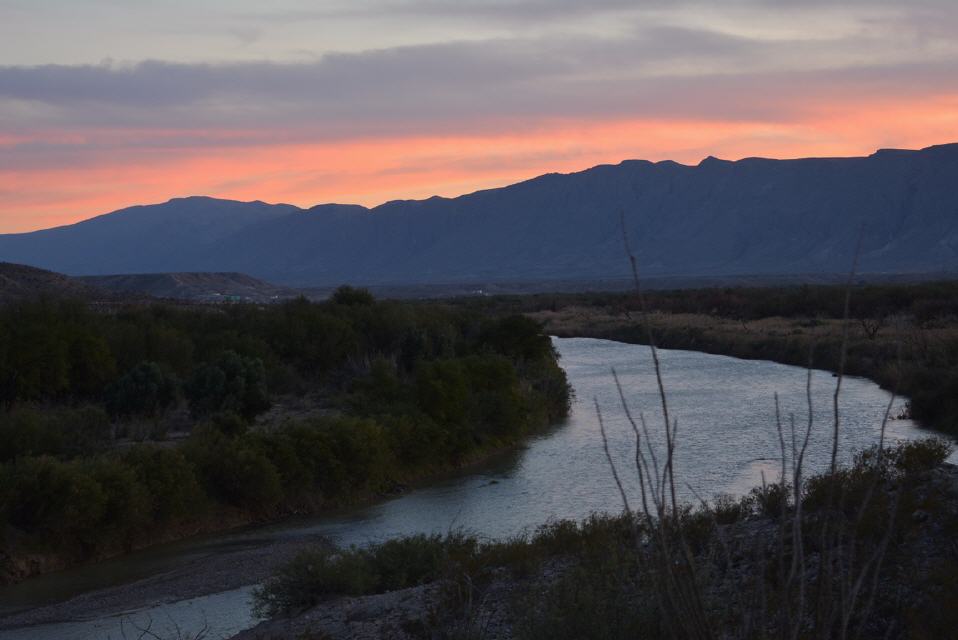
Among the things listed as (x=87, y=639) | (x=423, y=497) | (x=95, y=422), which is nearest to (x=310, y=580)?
(x=87, y=639)

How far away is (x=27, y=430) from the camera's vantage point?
2211 cm

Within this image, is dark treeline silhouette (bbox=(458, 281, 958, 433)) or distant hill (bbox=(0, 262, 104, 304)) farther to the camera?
distant hill (bbox=(0, 262, 104, 304))

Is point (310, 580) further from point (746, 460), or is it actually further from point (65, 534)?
point (746, 460)

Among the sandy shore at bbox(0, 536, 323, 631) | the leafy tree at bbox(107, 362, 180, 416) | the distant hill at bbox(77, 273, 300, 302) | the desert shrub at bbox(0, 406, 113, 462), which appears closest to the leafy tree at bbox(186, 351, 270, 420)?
the leafy tree at bbox(107, 362, 180, 416)

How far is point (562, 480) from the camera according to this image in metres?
23.9

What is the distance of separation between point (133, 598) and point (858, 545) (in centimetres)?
1053

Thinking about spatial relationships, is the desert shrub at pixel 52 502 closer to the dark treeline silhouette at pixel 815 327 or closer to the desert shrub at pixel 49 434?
the desert shrub at pixel 49 434

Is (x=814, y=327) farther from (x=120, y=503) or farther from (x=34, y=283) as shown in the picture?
(x=34, y=283)

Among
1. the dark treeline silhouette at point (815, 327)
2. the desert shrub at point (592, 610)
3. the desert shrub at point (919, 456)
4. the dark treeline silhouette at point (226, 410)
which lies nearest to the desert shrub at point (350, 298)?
the dark treeline silhouette at point (226, 410)

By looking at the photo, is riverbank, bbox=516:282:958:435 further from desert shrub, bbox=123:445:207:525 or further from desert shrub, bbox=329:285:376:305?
desert shrub, bbox=329:285:376:305

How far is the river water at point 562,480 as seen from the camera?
16016mm

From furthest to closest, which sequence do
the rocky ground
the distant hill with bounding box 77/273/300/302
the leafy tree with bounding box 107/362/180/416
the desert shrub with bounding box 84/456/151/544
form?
1. the distant hill with bounding box 77/273/300/302
2. the leafy tree with bounding box 107/362/180/416
3. the desert shrub with bounding box 84/456/151/544
4. the rocky ground

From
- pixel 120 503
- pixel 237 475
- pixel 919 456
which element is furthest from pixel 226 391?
pixel 919 456

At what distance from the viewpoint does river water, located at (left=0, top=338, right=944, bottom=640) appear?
631 inches
